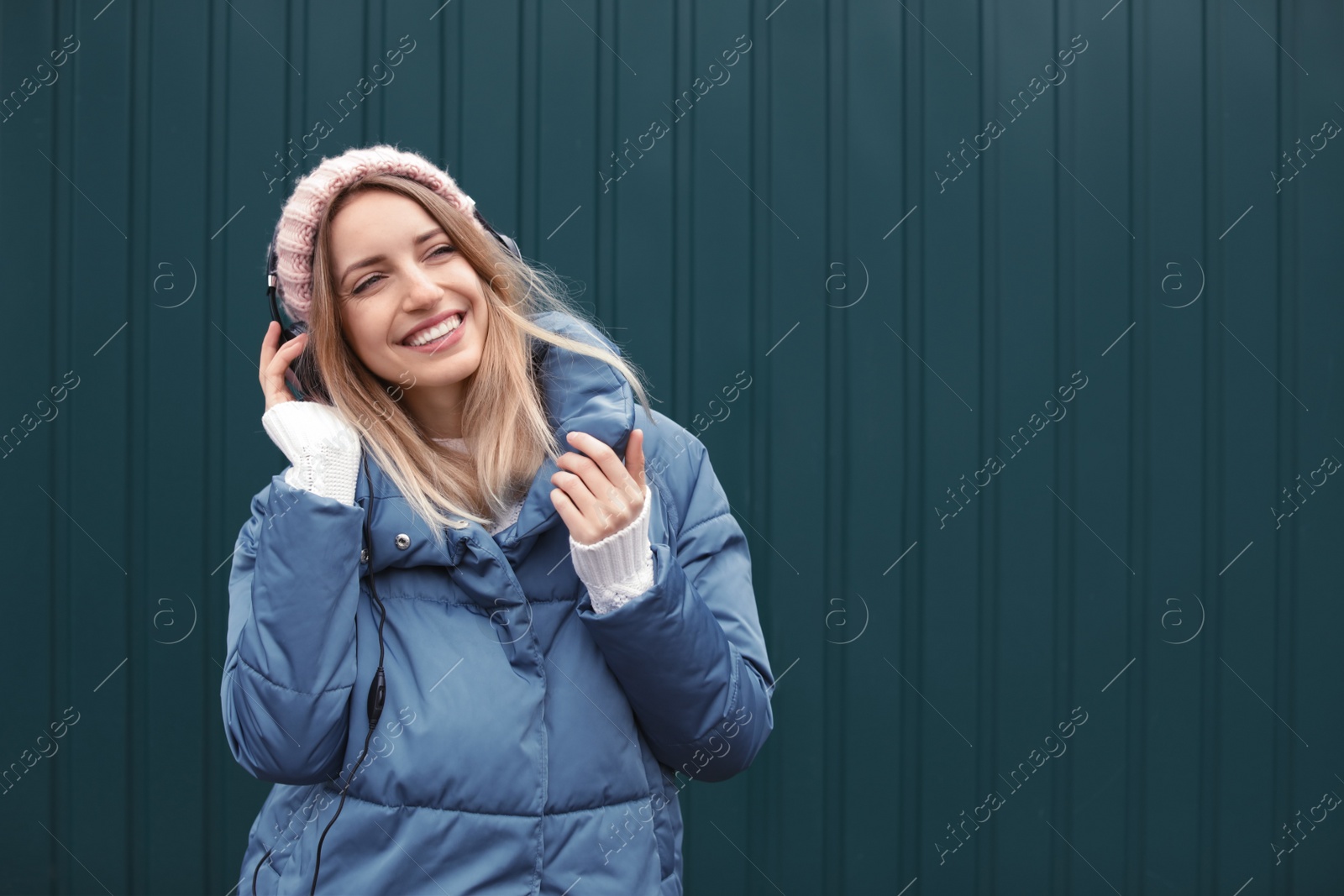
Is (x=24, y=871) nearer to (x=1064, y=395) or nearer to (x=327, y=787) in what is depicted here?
(x=327, y=787)

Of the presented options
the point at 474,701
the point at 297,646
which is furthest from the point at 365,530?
the point at 474,701

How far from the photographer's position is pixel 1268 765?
2439 millimetres

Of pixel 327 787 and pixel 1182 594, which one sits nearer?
pixel 327 787

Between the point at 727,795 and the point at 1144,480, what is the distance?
A: 1365mm

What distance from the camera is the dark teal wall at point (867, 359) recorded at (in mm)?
2404

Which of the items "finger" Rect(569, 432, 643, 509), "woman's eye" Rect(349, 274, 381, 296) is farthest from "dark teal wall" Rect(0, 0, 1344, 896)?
"finger" Rect(569, 432, 643, 509)

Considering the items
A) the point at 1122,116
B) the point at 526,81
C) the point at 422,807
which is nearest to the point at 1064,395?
the point at 1122,116

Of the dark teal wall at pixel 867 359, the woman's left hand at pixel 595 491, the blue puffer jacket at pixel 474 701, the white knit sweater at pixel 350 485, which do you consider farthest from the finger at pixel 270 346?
the dark teal wall at pixel 867 359

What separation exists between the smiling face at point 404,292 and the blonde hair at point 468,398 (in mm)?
19

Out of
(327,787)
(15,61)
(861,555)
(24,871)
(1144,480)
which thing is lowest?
(1144,480)

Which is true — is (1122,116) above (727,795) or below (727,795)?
above

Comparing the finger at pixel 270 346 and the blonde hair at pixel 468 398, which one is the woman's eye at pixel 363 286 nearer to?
the blonde hair at pixel 468 398

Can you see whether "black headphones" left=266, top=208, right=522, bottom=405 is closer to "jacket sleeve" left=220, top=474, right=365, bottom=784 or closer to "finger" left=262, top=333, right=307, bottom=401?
"finger" left=262, top=333, right=307, bottom=401

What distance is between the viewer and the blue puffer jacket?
117 cm
